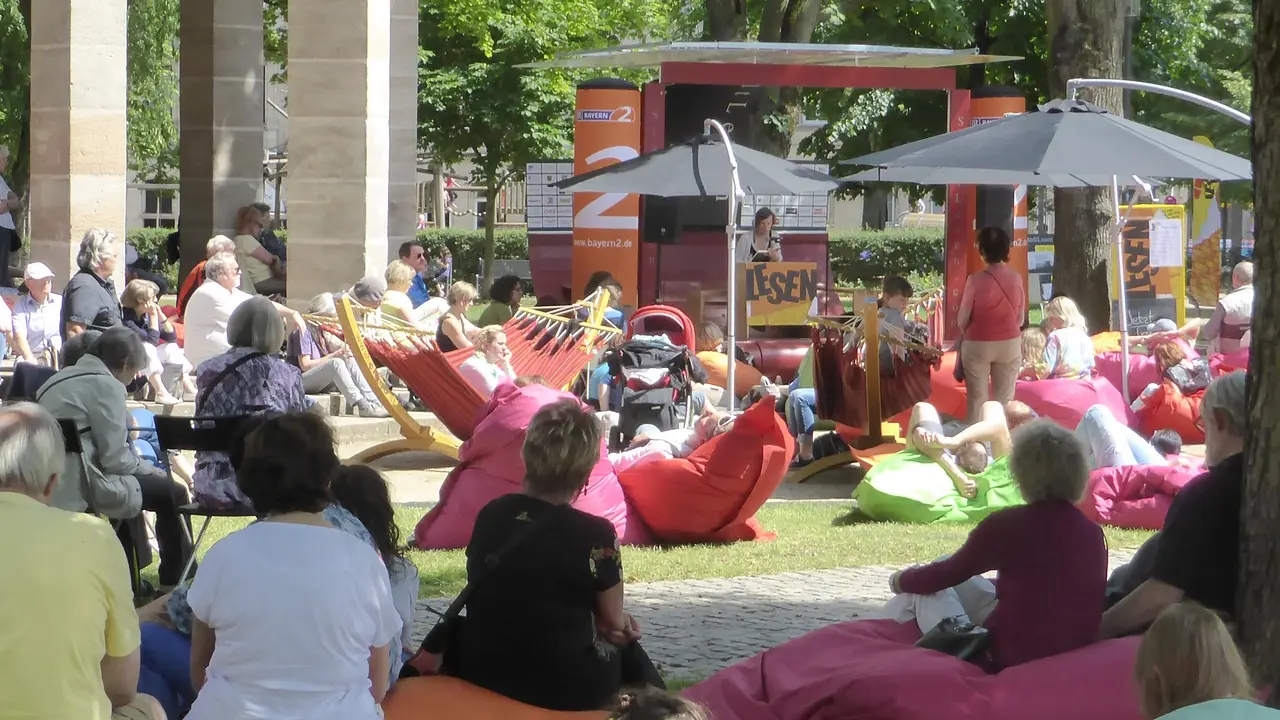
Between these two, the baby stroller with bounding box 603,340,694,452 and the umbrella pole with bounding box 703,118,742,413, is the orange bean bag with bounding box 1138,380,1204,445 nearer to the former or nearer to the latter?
the umbrella pole with bounding box 703,118,742,413

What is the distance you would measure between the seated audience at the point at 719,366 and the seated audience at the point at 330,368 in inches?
102

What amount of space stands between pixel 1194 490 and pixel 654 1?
35.4m

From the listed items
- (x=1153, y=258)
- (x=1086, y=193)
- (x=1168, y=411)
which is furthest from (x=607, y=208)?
(x=1168, y=411)

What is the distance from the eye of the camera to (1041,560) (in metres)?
4.89

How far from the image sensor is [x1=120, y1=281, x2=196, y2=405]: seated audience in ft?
39.3

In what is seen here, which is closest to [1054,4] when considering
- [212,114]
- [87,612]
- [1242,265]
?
[1242,265]

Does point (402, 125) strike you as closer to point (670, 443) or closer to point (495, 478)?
point (670, 443)

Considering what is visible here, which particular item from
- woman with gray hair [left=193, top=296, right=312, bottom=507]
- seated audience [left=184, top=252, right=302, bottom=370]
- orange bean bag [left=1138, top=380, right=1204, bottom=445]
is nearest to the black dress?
woman with gray hair [left=193, top=296, right=312, bottom=507]

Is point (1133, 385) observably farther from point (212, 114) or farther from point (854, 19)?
point (854, 19)

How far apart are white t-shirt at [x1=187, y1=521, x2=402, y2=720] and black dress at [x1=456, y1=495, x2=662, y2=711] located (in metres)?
0.79

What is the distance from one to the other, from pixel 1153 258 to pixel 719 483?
1225 cm

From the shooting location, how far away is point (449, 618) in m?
4.88

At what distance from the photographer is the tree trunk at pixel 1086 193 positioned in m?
16.1

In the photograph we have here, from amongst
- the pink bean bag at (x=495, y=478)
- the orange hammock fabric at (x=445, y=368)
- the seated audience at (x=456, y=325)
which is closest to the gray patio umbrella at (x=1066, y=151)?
the orange hammock fabric at (x=445, y=368)
